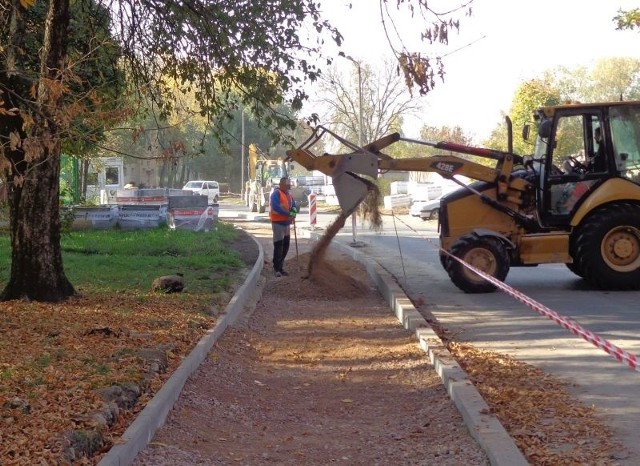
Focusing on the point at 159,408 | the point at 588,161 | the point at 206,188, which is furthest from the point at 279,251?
the point at 206,188

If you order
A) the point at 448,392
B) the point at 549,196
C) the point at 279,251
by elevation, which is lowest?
the point at 448,392

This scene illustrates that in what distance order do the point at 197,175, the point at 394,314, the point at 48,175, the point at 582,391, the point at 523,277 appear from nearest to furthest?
the point at 582,391
the point at 48,175
the point at 394,314
the point at 523,277
the point at 197,175

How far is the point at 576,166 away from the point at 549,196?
662 mm

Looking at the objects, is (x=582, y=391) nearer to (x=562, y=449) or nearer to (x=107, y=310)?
(x=562, y=449)

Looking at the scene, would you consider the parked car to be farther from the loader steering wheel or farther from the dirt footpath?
the dirt footpath

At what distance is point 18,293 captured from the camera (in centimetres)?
1173

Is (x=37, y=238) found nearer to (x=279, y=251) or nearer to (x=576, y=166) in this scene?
(x=279, y=251)

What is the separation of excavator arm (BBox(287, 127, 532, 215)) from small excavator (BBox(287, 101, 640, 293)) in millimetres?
16

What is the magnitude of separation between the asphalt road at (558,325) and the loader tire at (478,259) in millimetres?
240

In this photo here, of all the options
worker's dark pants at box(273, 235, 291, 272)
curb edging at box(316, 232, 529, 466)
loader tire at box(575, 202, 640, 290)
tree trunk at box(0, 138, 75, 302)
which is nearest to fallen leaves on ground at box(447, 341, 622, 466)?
curb edging at box(316, 232, 529, 466)

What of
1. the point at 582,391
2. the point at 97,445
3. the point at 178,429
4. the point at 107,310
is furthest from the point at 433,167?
the point at 97,445

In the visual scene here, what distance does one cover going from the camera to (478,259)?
14266mm

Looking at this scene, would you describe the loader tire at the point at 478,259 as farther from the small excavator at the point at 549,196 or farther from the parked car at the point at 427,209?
the parked car at the point at 427,209

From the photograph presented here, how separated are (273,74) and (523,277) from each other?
631 centimetres
